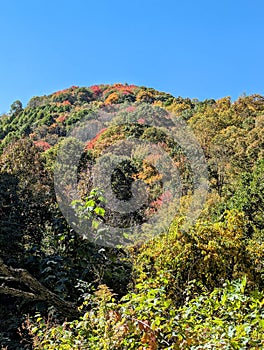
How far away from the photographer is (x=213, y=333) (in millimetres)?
1838

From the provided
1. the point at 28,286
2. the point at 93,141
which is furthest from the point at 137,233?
the point at 28,286

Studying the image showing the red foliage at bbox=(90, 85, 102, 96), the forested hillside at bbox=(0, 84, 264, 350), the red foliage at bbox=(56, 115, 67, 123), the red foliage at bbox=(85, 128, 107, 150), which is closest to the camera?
the forested hillside at bbox=(0, 84, 264, 350)

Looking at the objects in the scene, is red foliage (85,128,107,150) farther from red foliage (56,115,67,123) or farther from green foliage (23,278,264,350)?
green foliage (23,278,264,350)

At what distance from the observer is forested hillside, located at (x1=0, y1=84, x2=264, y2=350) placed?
204 cm

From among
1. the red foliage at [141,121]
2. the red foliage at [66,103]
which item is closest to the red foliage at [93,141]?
the red foliage at [141,121]

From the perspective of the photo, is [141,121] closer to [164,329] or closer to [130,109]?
[130,109]

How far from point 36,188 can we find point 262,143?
1107cm

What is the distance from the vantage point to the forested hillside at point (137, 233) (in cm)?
204

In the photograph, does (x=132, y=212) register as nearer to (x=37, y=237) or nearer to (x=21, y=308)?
(x=37, y=237)

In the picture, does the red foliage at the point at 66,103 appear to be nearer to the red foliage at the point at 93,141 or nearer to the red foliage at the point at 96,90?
the red foliage at the point at 96,90

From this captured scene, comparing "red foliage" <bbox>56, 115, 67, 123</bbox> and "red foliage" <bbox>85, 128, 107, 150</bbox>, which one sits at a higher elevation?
"red foliage" <bbox>56, 115, 67, 123</bbox>

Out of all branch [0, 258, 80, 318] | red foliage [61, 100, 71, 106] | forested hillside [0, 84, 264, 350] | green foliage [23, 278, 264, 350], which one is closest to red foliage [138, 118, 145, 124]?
forested hillside [0, 84, 264, 350]

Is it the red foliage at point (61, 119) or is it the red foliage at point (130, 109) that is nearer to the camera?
the red foliage at point (130, 109)

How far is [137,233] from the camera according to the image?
47.4ft
